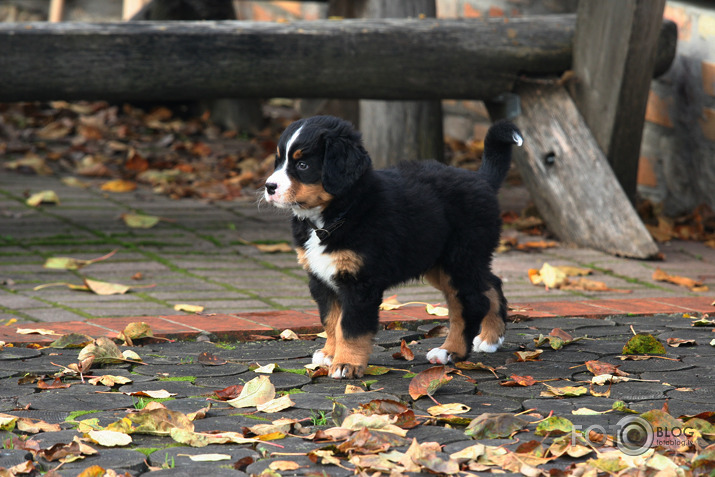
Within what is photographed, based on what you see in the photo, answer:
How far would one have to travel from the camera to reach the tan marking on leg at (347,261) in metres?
3.43

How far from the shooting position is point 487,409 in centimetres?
311

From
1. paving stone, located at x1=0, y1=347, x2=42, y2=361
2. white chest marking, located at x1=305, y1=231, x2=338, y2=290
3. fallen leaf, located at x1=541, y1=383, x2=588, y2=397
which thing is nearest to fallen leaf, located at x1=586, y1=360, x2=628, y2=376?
fallen leaf, located at x1=541, y1=383, x2=588, y2=397

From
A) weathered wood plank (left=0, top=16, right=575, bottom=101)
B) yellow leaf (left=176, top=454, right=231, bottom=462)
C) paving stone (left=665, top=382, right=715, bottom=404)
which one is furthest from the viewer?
weathered wood plank (left=0, top=16, right=575, bottom=101)

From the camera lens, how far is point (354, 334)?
3.46 meters

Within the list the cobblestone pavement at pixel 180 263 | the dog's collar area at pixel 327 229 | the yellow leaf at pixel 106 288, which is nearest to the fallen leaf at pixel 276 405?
the dog's collar area at pixel 327 229

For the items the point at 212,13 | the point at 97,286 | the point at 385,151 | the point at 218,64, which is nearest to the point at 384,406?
the point at 97,286

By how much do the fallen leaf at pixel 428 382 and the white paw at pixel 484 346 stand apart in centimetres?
62

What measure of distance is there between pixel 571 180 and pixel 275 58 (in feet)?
6.78

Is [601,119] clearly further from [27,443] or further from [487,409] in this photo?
[27,443]

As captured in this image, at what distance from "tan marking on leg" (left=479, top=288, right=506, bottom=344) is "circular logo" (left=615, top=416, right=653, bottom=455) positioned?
106cm

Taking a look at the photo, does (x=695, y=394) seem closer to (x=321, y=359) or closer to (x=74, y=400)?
(x=321, y=359)

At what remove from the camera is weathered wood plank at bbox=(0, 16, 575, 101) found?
5543 millimetres

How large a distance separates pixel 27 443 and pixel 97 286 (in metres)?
2.30

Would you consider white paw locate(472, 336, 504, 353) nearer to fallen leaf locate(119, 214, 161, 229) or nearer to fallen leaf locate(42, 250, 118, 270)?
fallen leaf locate(42, 250, 118, 270)
